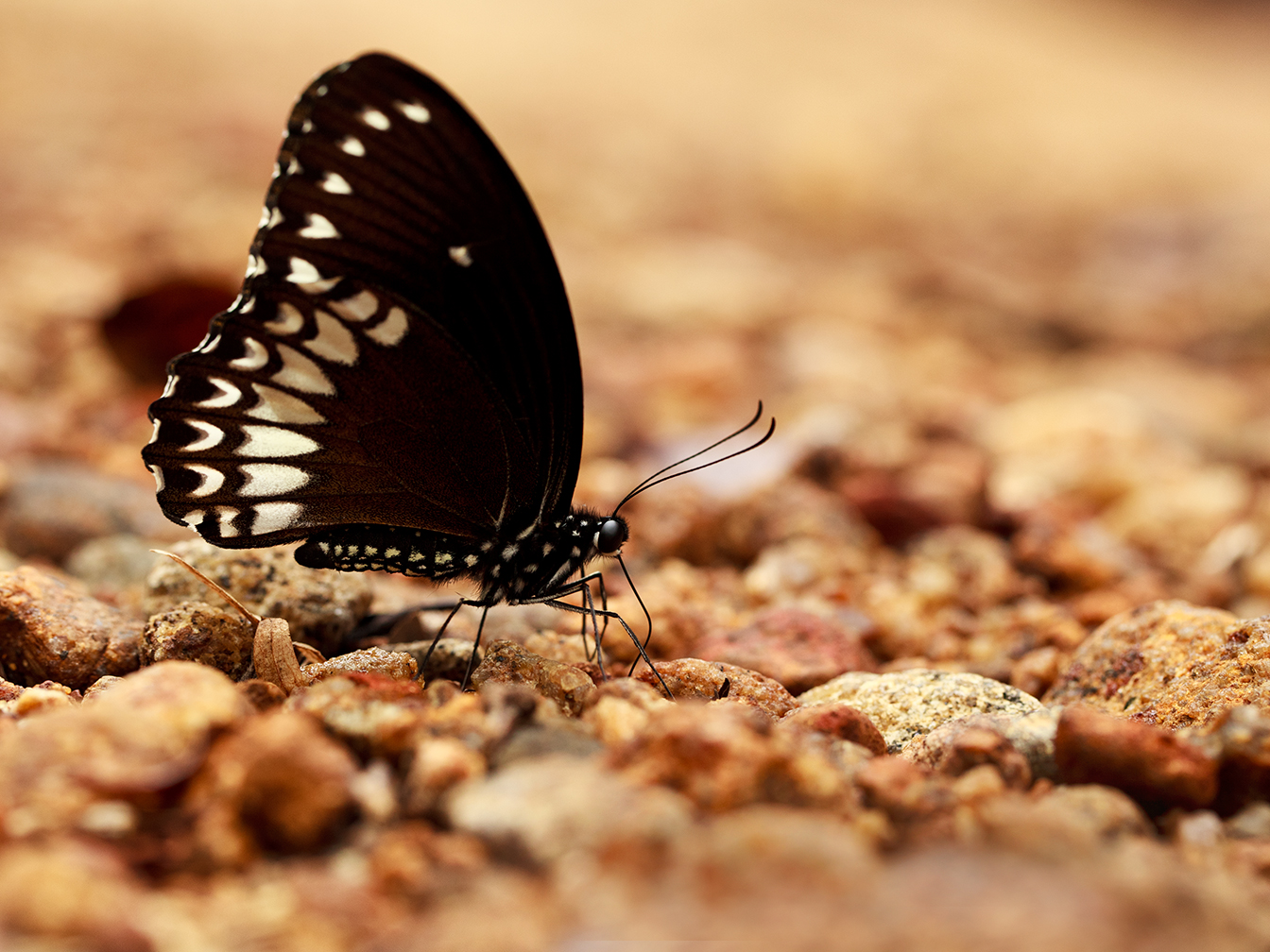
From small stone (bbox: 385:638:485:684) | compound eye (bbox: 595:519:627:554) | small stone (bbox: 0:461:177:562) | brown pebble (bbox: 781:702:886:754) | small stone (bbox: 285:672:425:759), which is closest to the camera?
small stone (bbox: 285:672:425:759)

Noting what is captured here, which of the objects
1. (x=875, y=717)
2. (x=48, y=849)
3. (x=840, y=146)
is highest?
(x=840, y=146)

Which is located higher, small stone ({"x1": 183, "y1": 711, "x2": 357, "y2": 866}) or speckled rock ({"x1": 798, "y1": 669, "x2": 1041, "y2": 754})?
speckled rock ({"x1": 798, "y1": 669, "x2": 1041, "y2": 754})

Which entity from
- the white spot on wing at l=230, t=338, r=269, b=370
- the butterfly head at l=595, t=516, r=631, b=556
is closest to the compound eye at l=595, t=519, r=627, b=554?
the butterfly head at l=595, t=516, r=631, b=556

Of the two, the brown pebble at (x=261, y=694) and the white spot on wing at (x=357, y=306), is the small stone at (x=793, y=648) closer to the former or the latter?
the brown pebble at (x=261, y=694)

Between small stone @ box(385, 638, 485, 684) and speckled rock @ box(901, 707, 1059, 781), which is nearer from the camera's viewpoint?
speckled rock @ box(901, 707, 1059, 781)

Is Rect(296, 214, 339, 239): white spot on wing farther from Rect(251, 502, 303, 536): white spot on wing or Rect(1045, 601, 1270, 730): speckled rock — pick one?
Rect(1045, 601, 1270, 730): speckled rock

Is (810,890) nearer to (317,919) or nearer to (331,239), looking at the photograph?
(317,919)

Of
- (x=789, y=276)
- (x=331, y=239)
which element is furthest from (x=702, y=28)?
(x=331, y=239)

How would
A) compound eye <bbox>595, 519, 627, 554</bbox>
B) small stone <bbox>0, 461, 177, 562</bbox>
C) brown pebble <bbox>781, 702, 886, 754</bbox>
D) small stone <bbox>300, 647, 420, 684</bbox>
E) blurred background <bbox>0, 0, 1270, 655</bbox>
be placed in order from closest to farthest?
brown pebble <bbox>781, 702, 886, 754</bbox>, small stone <bbox>300, 647, 420, 684</bbox>, compound eye <bbox>595, 519, 627, 554</bbox>, small stone <bbox>0, 461, 177, 562</bbox>, blurred background <bbox>0, 0, 1270, 655</bbox>
